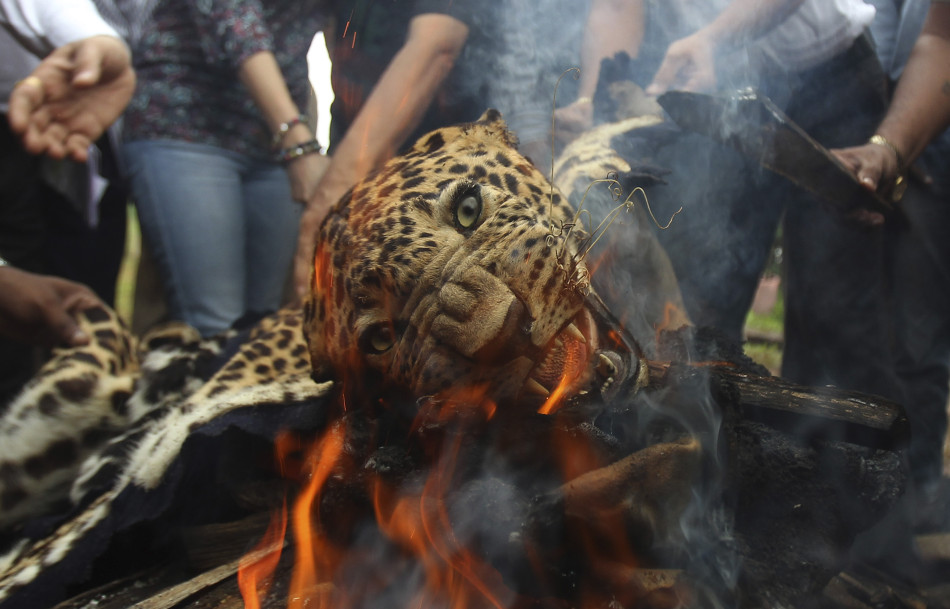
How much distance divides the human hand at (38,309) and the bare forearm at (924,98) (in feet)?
8.08

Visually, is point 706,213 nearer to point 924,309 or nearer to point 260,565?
point 924,309

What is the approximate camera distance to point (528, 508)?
3.30 ft

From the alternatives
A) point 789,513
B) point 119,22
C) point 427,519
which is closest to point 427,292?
point 427,519

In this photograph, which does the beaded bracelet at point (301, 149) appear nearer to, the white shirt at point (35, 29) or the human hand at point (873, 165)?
the white shirt at point (35, 29)

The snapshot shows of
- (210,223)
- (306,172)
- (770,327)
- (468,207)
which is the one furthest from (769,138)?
(770,327)

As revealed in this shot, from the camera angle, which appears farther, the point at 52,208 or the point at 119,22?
the point at 52,208

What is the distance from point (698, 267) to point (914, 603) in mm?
894

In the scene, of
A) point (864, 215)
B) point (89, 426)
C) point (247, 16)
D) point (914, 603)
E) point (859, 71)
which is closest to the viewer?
point (914, 603)

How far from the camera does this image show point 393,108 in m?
1.55

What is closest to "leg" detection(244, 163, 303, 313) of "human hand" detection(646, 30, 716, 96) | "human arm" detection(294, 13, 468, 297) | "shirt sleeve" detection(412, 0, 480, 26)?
"human arm" detection(294, 13, 468, 297)

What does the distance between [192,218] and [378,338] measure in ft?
4.33

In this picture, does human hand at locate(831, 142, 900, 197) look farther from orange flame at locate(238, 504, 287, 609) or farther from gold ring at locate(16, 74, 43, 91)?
gold ring at locate(16, 74, 43, 91)

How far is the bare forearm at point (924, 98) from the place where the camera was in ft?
5.07

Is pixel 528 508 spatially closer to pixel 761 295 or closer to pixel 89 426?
pixel 89 426
